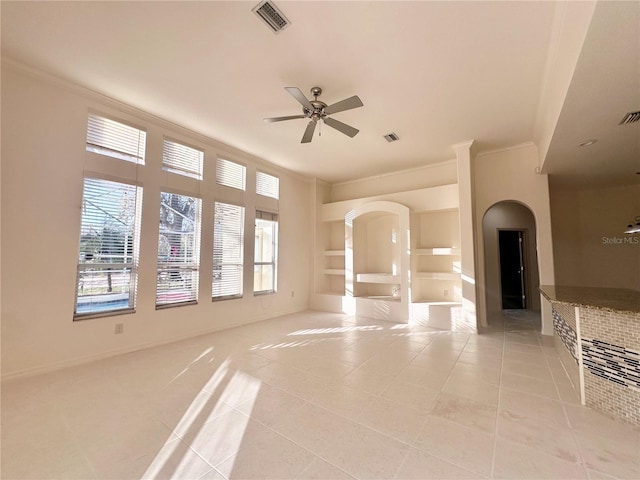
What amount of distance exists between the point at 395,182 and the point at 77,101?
5546 millimetres

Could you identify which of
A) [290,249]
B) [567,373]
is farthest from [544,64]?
[290,249]

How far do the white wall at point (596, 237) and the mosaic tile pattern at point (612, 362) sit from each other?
456 centimetres

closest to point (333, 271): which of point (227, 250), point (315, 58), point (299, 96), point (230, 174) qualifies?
point (227, 250)

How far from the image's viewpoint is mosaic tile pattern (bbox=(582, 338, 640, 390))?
210 cm

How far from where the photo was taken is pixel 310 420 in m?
2.13

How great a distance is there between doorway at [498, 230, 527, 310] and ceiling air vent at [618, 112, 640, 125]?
4.47 meters

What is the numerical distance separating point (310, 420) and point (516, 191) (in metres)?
4.99

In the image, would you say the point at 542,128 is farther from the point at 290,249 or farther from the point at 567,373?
the point at 290,249

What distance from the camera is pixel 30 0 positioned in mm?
2162

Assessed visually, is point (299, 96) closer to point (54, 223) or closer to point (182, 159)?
point (182, 159)

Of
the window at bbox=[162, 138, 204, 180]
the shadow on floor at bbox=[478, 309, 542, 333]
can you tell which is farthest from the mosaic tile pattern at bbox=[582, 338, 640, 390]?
the window at bbox=[162, 138, 204, 180]

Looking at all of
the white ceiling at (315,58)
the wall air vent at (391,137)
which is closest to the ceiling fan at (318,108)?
the white ceiling at (315,58)

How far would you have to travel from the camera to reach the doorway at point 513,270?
7.08m

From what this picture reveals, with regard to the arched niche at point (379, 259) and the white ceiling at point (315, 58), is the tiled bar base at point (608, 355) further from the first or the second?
the arched niche at point (379, 259)
